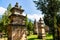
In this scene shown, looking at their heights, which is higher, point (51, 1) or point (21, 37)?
point (51, 1)

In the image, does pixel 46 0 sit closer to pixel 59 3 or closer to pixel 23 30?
pixel 59 3

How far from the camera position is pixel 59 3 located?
81.9 feet

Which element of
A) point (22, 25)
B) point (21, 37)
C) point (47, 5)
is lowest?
point (21, 37)

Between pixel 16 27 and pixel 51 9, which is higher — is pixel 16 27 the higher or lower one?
the lower one

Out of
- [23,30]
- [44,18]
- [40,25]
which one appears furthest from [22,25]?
[44,18]

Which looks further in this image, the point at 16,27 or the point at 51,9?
the point at 51,9

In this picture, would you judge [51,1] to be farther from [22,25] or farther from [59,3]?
[22,25]

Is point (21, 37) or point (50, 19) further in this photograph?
point (50, 19)

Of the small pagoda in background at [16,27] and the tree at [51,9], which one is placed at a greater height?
the tree at [51,9]

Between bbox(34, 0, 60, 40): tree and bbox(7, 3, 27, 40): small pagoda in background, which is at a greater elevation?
bbox(34, 0, 60, 40): tree

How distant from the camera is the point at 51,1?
81.1 feet

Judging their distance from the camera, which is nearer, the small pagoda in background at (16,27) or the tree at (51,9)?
the small pagoda in background at (16,27)

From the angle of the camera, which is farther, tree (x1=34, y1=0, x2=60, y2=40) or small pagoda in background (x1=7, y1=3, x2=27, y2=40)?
tree (x1=34, y1=0, x2=60, y2=40)

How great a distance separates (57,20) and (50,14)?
7.59 ft
